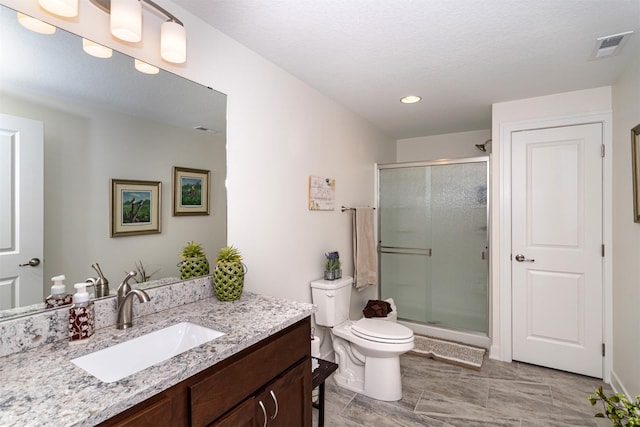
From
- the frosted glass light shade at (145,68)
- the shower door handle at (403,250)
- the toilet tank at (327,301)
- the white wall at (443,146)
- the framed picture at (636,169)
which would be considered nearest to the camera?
the frosted glass light shade at (145,68)

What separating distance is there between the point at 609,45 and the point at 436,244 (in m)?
2.09

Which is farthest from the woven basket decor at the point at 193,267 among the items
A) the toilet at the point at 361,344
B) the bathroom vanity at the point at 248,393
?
the toilet at the point at 361,344

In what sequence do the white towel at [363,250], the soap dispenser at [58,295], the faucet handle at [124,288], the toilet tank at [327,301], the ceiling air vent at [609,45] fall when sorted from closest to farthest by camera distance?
the soap dispenser at [58,295] < the faucet handle at [124,288] < the ceiling air vent at [609,45] < the toilet tank at [327,301] < the white towel at [363,250]

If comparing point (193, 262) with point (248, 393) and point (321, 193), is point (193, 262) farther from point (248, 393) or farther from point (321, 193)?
point (321, 193)

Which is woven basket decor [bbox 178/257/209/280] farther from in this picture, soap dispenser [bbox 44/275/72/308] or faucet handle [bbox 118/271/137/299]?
soap dispenser [bbox 44/275/72/308]

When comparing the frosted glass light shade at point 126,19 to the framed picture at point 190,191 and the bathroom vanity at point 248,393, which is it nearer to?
the framed picture at point 190,191

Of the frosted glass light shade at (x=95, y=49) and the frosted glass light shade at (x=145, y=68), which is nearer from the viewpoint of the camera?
the frosted glass light shade at (x=95, y=49)

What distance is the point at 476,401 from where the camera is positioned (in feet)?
7.29

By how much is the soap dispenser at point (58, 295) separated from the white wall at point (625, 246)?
290 centimetres

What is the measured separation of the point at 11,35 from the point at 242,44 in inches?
41.3

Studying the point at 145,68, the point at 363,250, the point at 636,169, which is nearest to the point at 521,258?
the point at 636,169

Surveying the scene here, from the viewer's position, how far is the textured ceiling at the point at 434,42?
150 centimetres

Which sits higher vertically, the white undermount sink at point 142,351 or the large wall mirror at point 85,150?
the large wall mirror at point 85,150

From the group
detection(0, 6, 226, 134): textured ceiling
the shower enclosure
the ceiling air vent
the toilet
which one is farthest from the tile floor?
the ceiling air vent
